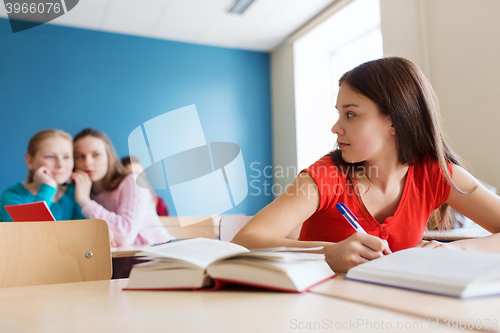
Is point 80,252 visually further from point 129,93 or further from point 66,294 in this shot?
point 129,93

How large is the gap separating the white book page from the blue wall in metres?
3.25

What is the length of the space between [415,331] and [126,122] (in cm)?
377

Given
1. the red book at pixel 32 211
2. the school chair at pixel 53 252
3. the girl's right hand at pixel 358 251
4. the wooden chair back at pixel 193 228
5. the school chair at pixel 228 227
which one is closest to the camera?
the girl's right hand at pixel 358 251

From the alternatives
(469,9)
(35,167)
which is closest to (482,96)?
(469,9)

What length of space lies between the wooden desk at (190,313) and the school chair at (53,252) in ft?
1.42

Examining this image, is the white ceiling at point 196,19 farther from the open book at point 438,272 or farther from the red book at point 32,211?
the open book at point 438,272

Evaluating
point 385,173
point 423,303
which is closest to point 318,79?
point 385,173

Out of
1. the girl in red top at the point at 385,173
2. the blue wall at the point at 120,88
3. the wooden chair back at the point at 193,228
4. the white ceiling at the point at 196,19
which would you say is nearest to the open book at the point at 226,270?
the girl in red top at the point at 385,173

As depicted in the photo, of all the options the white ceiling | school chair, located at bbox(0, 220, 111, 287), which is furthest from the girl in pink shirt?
school chair, located at bbox(0, 220, 111, 287)

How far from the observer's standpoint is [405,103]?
1054mm

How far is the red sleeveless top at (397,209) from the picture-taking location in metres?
1.05

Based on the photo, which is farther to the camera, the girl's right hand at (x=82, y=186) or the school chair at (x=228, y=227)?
the girl's right hand at (x=82, y=186)

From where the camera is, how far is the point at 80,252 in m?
1.02

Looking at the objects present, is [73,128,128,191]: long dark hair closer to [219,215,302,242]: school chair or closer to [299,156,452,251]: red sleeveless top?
[219,215,302,242]: school chair
